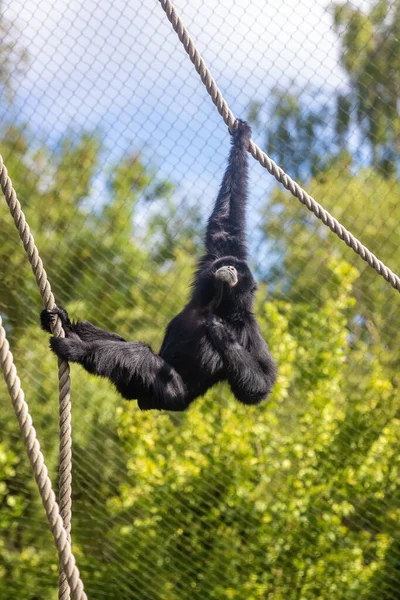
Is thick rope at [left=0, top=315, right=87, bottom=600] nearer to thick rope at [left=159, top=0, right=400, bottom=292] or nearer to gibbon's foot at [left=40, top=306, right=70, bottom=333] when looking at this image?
gibbon's foot at [left=40, top=306, right=70, bottom=333]

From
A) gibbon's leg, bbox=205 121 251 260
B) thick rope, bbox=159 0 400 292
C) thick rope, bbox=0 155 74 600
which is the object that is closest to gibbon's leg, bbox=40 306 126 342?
thick rope, bbox=0 155 74 600

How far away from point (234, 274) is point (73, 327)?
0.91m

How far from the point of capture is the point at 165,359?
389cm

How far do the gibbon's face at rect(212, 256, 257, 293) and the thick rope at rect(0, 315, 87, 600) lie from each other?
63.7 inches

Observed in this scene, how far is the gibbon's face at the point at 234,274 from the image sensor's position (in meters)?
3.81

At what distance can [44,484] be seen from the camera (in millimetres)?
2297

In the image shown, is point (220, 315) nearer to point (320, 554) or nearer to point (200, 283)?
point (200, 283)

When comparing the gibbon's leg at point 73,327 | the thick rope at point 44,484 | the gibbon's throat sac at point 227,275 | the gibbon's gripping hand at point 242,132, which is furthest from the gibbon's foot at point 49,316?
the gibbon's gripping hand at point 242,132

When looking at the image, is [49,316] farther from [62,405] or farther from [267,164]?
[267,164]

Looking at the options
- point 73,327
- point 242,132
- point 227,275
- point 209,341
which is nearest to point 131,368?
point 73,327

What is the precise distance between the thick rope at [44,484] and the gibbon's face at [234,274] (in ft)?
5.31

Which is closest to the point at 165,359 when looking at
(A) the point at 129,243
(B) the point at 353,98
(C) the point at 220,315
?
(C) the point at 220,315

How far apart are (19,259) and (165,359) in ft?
11.9

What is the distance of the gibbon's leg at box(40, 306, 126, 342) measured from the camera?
3.17 meters
